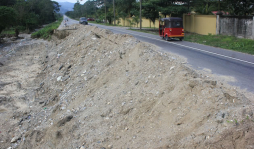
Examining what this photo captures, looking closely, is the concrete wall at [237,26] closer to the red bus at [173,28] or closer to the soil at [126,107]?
the red bus at [173,28]

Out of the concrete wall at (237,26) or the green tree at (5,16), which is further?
the green tree at (5,16)

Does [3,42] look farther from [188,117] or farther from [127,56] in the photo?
[188,117]

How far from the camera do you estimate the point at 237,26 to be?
763 inches

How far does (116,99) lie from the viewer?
6.87 m

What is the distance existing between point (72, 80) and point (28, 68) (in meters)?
7.00

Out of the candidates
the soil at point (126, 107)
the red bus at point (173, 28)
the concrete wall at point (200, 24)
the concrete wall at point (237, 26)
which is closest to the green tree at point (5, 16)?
the soil at point (126, 107)

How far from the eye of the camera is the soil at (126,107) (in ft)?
14.0

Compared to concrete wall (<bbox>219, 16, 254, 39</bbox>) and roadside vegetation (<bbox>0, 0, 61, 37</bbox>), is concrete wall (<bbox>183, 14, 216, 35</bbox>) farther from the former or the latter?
roadside vegetation (<bbox>0, 0, 61, 37</bbox>)

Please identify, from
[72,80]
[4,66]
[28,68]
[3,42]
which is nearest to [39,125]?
[72,80]

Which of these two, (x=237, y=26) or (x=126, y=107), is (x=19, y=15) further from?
(x=126, y=107)

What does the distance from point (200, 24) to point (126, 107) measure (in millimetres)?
20992

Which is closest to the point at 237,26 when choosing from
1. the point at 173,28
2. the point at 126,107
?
the point at 173,28

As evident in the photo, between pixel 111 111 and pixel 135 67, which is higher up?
pixel 135 67

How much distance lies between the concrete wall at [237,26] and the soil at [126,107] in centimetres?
1209
